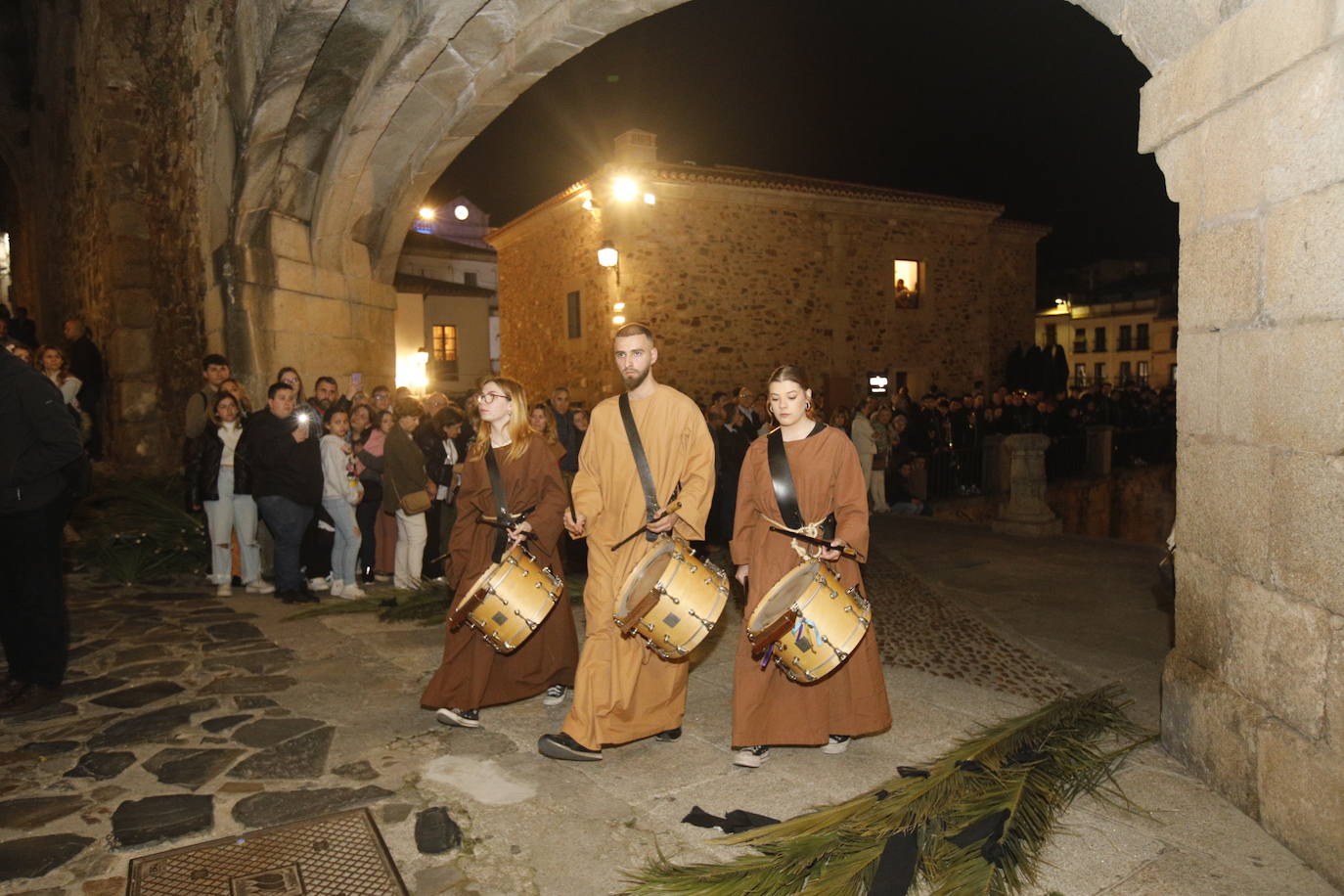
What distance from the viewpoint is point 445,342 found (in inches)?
1277

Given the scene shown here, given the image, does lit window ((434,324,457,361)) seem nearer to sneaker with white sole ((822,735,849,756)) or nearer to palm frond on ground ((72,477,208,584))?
palm frond on ground ((72,477,208,584))

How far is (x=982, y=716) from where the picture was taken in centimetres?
416

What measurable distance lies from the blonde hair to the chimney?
16.7 meters

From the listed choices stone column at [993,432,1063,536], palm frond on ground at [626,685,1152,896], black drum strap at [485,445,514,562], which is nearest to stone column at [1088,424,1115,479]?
stone column at [993,432,1063,536]

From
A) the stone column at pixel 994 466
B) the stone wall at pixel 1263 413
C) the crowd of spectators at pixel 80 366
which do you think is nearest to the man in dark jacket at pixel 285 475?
the crowd of spectators at pixel 80 366

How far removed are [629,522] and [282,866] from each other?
187 cm

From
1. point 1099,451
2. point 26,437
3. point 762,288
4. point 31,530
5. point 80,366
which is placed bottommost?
point 1099,451

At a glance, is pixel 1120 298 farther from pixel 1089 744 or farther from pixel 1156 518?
pixel 1089 744

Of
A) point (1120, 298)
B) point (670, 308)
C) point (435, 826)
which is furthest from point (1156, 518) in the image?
point (1120, 298)

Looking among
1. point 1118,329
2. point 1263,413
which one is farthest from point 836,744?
point 1118,329

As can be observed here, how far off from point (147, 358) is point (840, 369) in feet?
53.2

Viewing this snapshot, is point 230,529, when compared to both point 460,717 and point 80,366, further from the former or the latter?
point 80,366

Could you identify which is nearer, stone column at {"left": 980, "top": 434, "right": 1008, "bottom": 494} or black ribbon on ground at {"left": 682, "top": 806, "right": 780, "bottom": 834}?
black ribbon on ground at {"left": 682, "top": 806, "right": 780, "bottom": 834}

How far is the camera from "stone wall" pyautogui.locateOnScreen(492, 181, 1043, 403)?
20.5m
